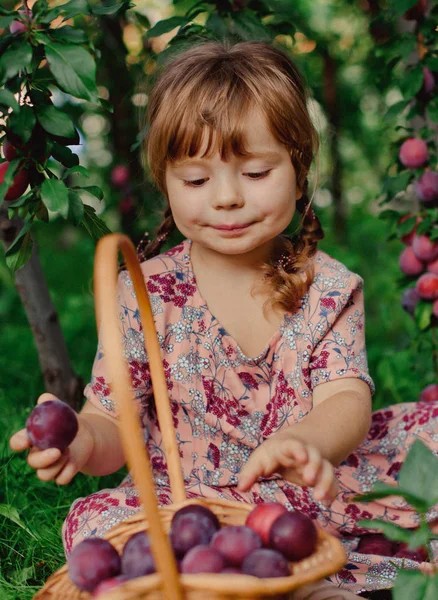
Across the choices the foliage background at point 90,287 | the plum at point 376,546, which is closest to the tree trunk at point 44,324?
the foliage background at point 90,287

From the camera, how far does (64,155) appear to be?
4.99ft

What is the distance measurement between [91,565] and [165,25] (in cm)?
146

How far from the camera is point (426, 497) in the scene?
45.7 inches

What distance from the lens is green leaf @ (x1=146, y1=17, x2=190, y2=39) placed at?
6.53 feet

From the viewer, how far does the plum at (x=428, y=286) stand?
227cm

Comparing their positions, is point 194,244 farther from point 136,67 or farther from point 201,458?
point 136,67

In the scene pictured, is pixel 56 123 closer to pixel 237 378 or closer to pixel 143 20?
pixel 237 378

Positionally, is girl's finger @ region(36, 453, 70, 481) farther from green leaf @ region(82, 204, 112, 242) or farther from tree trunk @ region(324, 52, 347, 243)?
tree trunk @ region(324, 52, 347, 243)

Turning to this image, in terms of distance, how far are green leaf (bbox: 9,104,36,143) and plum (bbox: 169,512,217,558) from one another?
0.75 meters

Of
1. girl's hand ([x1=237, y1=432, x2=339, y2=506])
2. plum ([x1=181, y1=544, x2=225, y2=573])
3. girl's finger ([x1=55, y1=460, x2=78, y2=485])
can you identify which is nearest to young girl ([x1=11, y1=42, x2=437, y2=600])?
girl's finger ([x1=55, y1=460, x2=78, y2=485])

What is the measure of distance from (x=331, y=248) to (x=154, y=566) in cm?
246

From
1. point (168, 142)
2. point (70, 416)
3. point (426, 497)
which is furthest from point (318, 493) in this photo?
point (168, 142)

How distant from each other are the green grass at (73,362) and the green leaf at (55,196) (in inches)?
24.8

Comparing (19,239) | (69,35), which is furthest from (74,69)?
(19,239)
